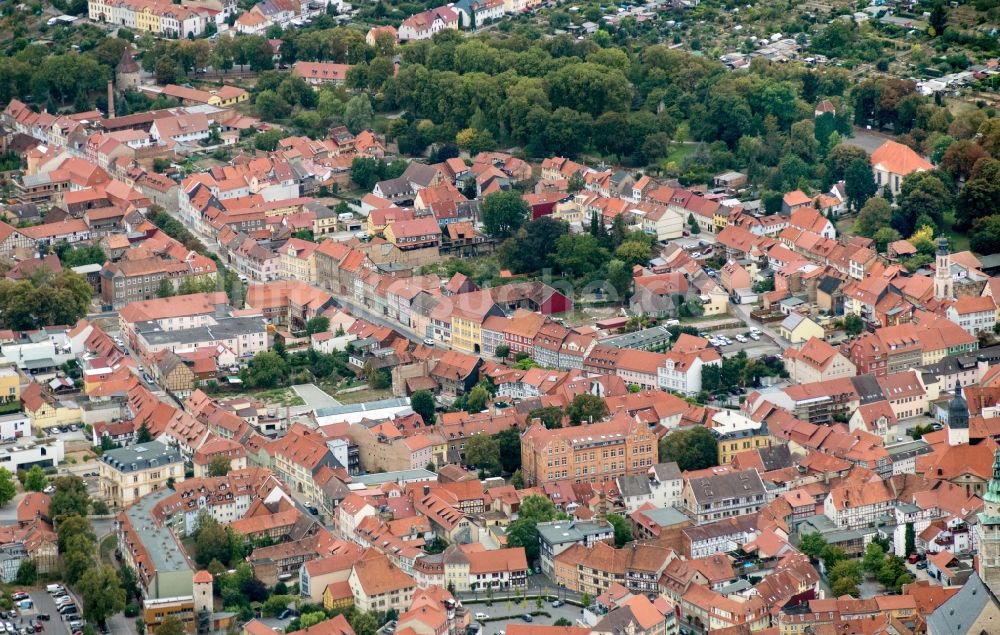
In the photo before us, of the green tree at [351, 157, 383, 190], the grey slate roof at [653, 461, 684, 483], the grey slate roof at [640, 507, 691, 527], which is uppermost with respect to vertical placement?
the grey slate roof at [653, 461, 684, 483]

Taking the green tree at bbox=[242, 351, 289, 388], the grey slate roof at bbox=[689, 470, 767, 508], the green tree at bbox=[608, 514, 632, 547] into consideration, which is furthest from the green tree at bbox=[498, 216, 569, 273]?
the green tree at bbox=[608, 514, 632, 547]

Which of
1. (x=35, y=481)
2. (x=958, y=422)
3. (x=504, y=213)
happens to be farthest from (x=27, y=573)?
(x=504, y=213)

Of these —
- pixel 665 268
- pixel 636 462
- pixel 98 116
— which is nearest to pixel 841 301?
pixel 665 268

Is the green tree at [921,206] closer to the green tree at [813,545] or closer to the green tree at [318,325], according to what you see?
the green tree at [318,325]

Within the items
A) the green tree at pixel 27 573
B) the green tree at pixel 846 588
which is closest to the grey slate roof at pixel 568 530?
the green tree at pixel 846 588

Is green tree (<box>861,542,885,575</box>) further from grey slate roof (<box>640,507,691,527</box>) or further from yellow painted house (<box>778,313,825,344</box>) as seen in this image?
yellow painted house (<box>778,313,825,344</box>)

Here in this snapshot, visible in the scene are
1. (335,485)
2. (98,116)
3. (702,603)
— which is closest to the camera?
(702,603)

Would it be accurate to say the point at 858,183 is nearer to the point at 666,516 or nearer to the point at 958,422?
the point at 958,422

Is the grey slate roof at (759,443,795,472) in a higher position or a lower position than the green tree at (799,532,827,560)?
lower

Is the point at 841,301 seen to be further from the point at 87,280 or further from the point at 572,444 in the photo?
the point at 87,280
